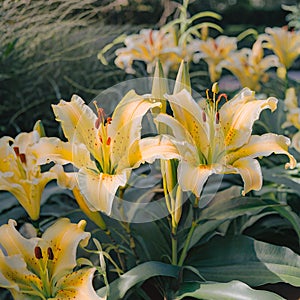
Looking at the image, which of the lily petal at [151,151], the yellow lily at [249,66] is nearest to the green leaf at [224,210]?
the lily petal at [151,151]

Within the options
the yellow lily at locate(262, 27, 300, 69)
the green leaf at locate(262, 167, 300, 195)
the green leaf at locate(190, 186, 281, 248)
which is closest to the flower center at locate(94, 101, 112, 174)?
the green leaf at locate(190, 186, 281, 248)

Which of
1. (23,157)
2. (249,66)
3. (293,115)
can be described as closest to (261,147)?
(23,157)

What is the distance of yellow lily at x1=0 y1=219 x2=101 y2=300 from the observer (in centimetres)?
88

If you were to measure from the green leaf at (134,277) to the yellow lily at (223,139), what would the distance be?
20 cm

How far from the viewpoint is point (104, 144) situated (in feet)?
3.09

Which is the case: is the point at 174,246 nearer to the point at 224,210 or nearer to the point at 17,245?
the point at 224,210

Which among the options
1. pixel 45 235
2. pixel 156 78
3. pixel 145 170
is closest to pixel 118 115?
pixel 156 78

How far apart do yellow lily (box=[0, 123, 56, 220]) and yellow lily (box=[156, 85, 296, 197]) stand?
0.23 metres

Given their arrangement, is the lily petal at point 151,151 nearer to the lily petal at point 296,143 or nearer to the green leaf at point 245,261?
the green leaf at point 245,261

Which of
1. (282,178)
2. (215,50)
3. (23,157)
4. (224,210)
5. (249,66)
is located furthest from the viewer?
(215,50)

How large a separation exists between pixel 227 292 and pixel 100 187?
0.88 ft

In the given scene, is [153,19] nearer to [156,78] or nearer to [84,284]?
[156,78]

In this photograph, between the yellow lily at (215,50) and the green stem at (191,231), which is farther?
the yellow lily at (215,50)

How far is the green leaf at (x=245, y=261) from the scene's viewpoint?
39.6 inches
